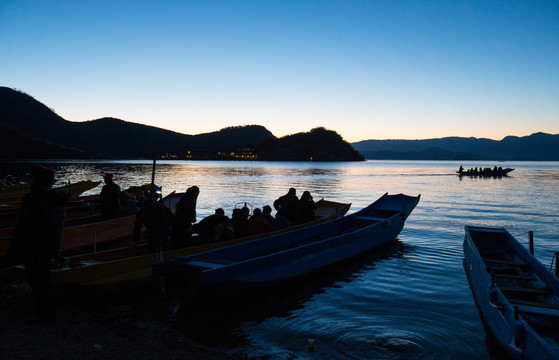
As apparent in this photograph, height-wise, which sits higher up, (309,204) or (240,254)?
(309,204)

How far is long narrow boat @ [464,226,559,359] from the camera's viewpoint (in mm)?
5237

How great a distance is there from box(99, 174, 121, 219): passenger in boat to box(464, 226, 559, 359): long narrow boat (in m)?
11.3

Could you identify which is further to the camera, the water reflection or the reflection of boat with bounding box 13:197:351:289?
the reflection of boat with bounding box 13:197:351:289

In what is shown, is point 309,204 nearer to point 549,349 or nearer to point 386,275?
point 386,275

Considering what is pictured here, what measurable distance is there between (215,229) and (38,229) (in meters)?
4.83

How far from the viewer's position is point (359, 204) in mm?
33281

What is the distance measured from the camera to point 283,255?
9.17m

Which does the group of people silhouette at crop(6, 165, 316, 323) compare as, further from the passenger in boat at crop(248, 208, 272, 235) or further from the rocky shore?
the rocky shore

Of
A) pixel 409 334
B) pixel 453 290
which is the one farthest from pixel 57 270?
pixel 453 290

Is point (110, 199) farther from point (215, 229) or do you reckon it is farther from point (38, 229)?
point (38, 229)

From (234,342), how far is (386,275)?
6331 mm

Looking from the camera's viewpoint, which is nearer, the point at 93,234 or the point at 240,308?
the point at 240,308

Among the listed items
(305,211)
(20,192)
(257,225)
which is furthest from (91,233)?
(20,192)

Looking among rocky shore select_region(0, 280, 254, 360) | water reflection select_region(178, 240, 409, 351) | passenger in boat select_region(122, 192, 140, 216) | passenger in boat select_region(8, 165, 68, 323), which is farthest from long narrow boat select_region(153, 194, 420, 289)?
passenger in boat select_region(122, 192, 140, 216)
